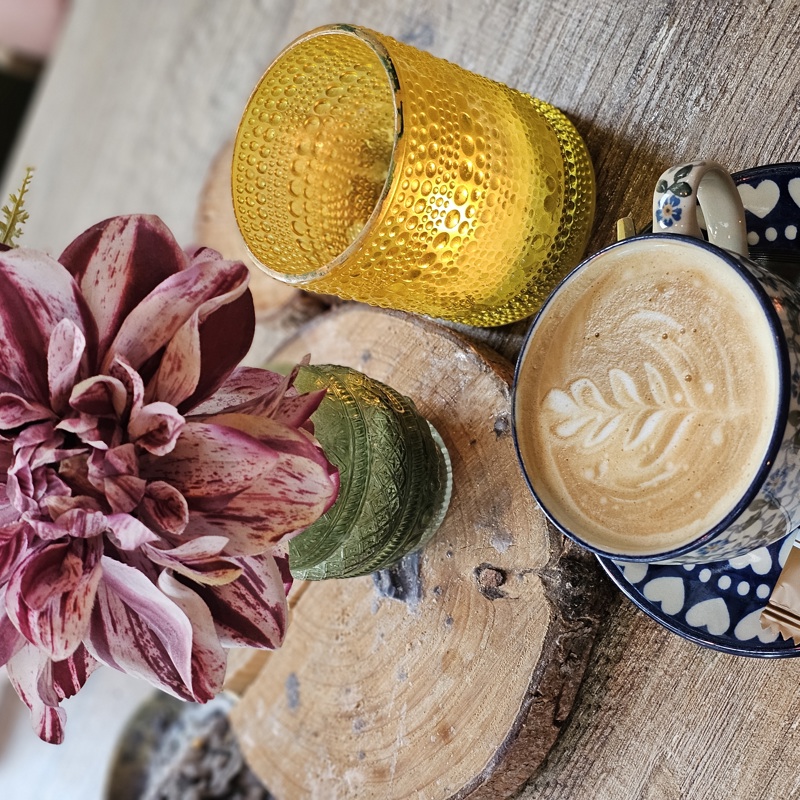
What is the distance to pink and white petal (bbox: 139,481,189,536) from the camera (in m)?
0.41

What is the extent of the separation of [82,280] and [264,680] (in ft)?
1.45

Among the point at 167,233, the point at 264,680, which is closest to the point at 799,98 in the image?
the point at 167,233

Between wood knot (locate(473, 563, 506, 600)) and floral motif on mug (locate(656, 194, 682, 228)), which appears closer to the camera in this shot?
floral motif on mug (locate(656, 194, 682, 228))

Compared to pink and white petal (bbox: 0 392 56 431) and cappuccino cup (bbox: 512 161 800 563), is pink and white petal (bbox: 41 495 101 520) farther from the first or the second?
cappuccino cup (bbox: 512 161 800 563)

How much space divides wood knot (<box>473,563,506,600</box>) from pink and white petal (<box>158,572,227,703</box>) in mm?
198

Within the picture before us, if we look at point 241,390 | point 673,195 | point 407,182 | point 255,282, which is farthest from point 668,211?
point 255,282

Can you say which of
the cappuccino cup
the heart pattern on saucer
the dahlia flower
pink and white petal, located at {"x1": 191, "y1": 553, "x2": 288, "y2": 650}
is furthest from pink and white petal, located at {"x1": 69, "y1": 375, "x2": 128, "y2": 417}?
the heart pattern on saucer

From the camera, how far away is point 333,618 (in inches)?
27.6

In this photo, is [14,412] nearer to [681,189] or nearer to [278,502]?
[278,502]

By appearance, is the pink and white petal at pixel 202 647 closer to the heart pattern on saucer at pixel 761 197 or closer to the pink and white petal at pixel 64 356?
the pink and white petal at pixel 64 356

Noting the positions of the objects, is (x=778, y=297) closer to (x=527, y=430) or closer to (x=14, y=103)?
(x=527, y=430)

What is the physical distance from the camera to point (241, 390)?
484 mm

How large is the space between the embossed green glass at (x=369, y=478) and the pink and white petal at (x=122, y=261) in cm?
12

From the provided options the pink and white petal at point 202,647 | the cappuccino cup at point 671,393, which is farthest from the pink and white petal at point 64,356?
the cappuccino cup at point 671,393
